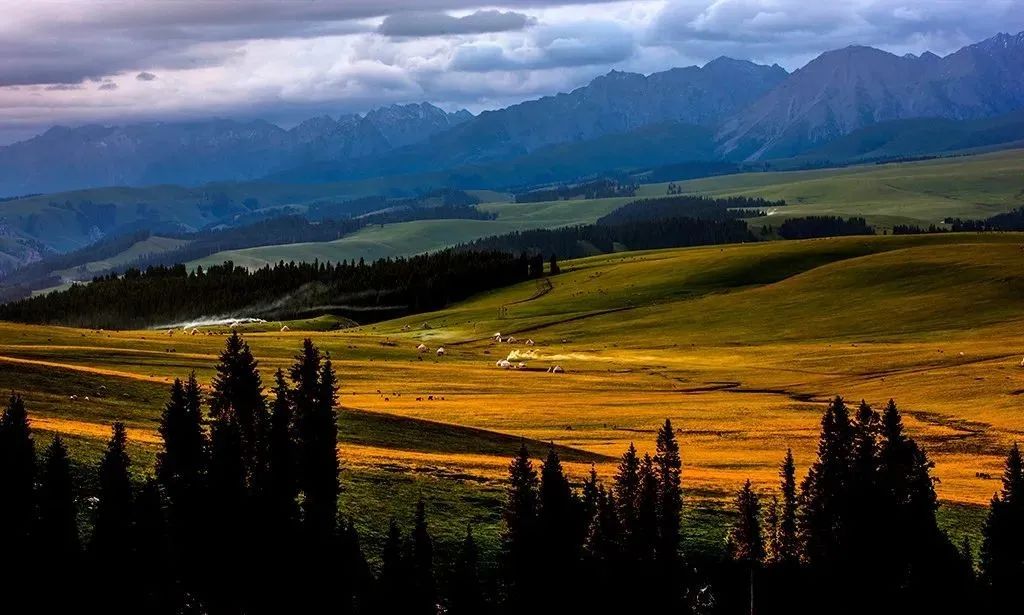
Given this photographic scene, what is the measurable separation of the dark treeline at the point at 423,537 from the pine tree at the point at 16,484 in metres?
0.06

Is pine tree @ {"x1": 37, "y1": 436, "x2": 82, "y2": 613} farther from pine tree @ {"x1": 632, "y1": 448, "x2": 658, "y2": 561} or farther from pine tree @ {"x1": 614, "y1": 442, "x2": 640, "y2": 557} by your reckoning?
pine tree @ {"x1": 632, "y1": 448, "x2": 658, "y2": 561}

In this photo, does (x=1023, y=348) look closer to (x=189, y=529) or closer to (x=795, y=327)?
(x=795, y=327)

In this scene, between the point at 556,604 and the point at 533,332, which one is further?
the point at 533,332

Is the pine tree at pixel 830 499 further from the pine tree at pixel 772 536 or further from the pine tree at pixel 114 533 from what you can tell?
the pine tree at pixel 114 533

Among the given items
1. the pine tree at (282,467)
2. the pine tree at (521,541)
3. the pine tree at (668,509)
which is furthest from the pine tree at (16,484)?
the pine tree at (668,509)

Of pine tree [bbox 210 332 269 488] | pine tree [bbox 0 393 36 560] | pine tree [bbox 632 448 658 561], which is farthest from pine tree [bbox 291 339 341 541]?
pine tree [bbox 632 448 658 561]

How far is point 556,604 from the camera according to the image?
4894 cm

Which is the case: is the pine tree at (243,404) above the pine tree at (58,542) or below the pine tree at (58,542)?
above

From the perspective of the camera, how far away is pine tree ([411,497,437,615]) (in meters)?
44.5

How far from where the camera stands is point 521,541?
4869 cm

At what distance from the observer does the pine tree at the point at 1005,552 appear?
170 feet

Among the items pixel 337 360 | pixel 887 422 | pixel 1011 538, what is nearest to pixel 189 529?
pixel 887 422

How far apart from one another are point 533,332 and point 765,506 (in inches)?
5196

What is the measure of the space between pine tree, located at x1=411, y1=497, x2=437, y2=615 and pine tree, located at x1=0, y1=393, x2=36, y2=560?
48.1 feet
